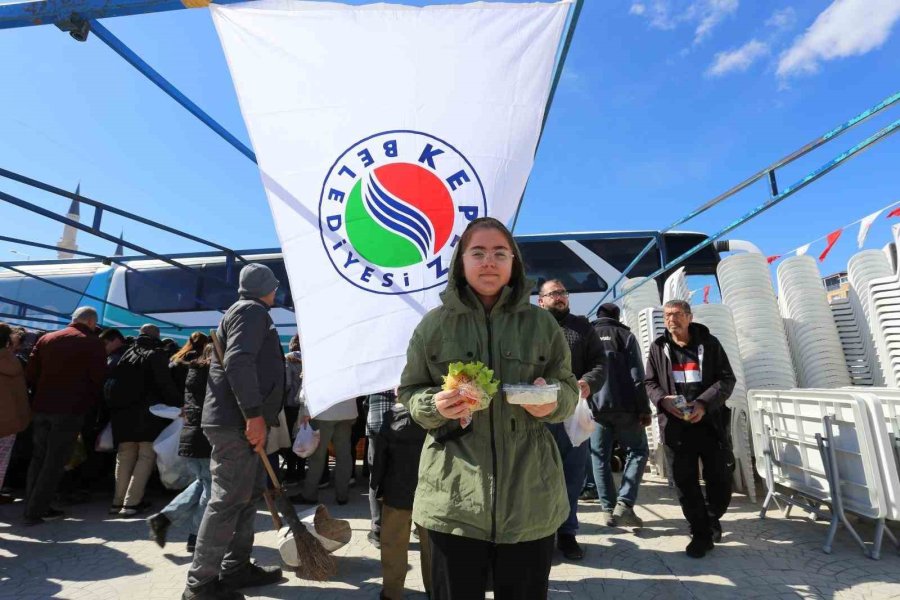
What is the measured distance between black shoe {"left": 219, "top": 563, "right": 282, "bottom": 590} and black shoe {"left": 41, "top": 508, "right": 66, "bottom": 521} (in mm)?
2698

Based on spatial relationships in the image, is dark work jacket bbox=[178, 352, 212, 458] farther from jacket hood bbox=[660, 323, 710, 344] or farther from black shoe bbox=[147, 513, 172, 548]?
jacket hood bbox=[660, 323, 710, 344]

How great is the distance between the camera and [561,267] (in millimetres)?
12469

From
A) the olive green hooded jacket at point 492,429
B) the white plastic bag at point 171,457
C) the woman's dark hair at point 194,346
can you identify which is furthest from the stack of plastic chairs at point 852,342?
the white plastic bag at point 171,457

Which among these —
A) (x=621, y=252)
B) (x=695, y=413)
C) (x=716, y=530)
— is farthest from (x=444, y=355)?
(x=621, y=252)

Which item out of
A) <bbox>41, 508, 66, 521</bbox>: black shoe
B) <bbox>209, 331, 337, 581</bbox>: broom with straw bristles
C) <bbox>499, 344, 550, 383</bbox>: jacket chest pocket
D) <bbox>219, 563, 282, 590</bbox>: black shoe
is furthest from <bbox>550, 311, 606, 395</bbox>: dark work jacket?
<bbox>41, 508, 66, 521</bbox>: black shoe

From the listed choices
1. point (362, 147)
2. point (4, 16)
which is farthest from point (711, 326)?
point (4, 16)

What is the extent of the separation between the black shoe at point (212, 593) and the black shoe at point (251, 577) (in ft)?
0.51

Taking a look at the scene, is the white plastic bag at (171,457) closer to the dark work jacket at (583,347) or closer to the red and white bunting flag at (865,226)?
the dark work jacket at (583,347)

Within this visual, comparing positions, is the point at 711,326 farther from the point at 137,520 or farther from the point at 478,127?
the point at 137,520

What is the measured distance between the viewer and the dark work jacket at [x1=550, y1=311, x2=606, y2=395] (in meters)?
3.42

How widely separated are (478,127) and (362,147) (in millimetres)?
616

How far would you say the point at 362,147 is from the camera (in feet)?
8.17

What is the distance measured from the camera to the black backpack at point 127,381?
474cm

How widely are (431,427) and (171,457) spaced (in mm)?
4060
